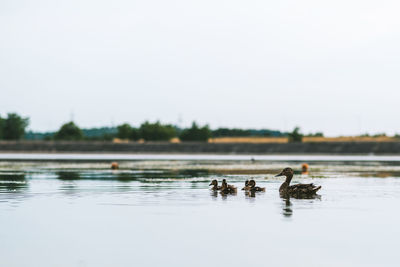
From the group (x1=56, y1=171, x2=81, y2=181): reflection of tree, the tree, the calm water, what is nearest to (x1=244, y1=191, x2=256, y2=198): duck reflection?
the calm water

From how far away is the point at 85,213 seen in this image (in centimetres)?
2538

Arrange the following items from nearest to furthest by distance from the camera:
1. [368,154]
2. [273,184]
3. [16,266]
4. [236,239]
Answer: [16,266] → [236,239] → [273,184] → [368,154]

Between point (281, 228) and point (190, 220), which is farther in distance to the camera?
point (190, 220)

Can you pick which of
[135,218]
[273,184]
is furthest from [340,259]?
[273,184]

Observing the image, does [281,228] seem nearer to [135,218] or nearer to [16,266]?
[135,218]

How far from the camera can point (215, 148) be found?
6432 inches

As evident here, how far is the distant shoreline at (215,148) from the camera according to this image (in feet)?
512

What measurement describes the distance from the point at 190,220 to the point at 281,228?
331 cm

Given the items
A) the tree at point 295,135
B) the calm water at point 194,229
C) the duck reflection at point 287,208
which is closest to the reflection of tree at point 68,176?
the calm water at point 194,229

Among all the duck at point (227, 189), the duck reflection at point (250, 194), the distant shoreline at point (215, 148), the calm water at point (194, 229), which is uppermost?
the distant shoreline at point (215, 148)

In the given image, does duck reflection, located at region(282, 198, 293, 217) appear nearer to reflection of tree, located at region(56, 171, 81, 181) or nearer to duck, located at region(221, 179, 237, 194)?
duck, located at region(221, 179, 237, 194)

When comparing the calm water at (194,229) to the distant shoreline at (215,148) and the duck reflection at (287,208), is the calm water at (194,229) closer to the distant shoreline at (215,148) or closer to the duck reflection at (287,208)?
the duck reflection at (287,208)

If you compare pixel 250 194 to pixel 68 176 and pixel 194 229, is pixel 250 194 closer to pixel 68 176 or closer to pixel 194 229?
pixel 194 229

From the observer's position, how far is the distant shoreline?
512 ft
